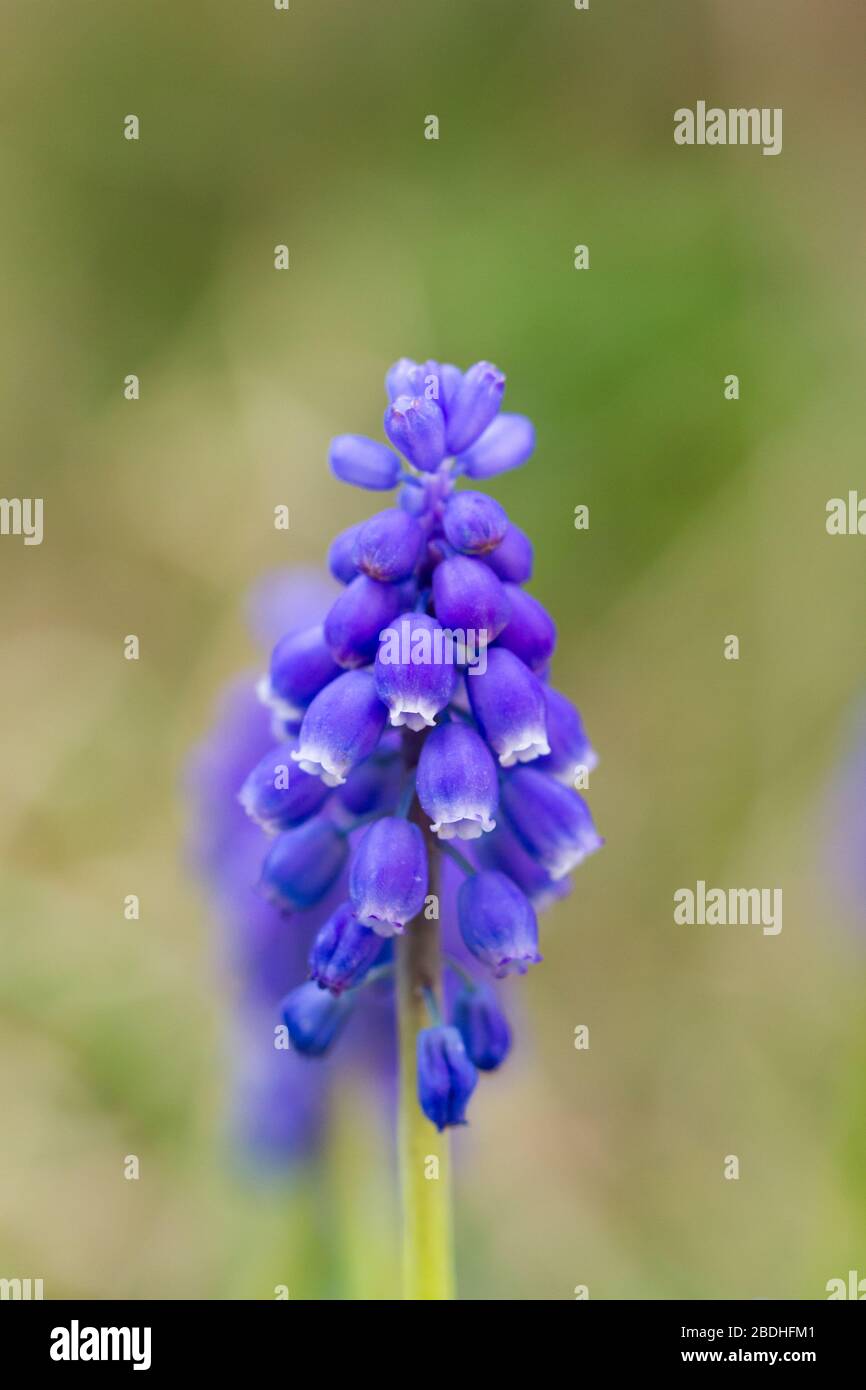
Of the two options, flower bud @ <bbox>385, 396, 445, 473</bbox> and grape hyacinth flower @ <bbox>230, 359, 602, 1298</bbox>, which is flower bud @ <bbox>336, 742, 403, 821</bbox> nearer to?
grape hyacinth flower @ <bbox>230, 359, 602, 1298</bbox>

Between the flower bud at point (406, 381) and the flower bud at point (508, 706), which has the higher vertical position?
the flower bud at point (406, 381)

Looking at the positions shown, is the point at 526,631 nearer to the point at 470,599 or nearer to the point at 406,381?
the point at 470,599

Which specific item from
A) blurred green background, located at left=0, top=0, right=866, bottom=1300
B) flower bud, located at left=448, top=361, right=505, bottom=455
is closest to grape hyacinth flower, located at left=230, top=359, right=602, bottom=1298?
flower bud, located at left=448, top=361, right=505, bottom=455

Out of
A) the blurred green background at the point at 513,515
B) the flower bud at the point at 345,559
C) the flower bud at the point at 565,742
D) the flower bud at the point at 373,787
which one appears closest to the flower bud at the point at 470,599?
the flower bud at the point at 345,559

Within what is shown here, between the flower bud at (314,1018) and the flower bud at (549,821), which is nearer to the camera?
the flower bud at (549,821)

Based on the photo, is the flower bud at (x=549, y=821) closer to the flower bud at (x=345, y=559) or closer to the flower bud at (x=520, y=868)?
the flower bud at (x=520, y=868)

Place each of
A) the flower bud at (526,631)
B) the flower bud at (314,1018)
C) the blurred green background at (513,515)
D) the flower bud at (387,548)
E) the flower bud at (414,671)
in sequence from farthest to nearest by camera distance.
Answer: the blurred green background at (513,515)
the flower bud at (314,1018)
the flower bud at (526,631)
the flower bud at (387,548)
the flower bud at (414,671)
